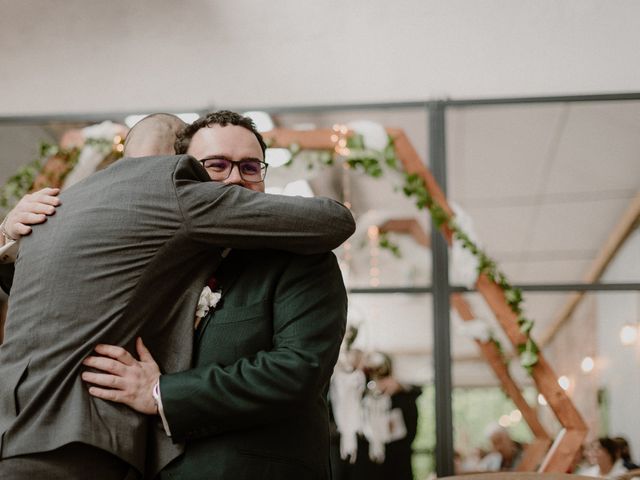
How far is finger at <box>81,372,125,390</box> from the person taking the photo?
61.9 inches

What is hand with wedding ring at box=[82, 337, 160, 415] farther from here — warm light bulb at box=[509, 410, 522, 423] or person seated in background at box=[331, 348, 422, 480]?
warm light bulb at box=[509, 410, 522, 423]

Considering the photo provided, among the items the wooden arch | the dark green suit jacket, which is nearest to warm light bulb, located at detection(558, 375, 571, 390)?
the wooden arch

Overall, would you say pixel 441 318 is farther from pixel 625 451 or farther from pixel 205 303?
pixel 205 303

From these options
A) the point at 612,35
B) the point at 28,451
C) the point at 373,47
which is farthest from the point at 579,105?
the point at 28,451

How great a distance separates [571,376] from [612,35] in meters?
1.93

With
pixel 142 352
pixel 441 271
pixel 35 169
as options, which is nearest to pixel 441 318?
pixel 441 271

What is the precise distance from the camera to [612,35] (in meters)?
4.68

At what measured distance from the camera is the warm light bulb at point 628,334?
14.2 ft

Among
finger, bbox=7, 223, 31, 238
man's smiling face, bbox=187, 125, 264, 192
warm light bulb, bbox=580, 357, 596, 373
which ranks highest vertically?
man's smiling face, bbox=187, 125, 264, 192

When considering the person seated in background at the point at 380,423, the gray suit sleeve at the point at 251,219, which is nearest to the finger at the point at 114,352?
the gray suit sleeve at the point at 251,219

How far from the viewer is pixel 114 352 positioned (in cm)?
161

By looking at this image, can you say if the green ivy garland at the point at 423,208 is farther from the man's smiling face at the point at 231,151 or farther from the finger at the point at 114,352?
the finger at the point at 114,352

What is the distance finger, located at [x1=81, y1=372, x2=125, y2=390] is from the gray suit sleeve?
314 mm

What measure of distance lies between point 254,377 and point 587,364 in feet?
10.2
